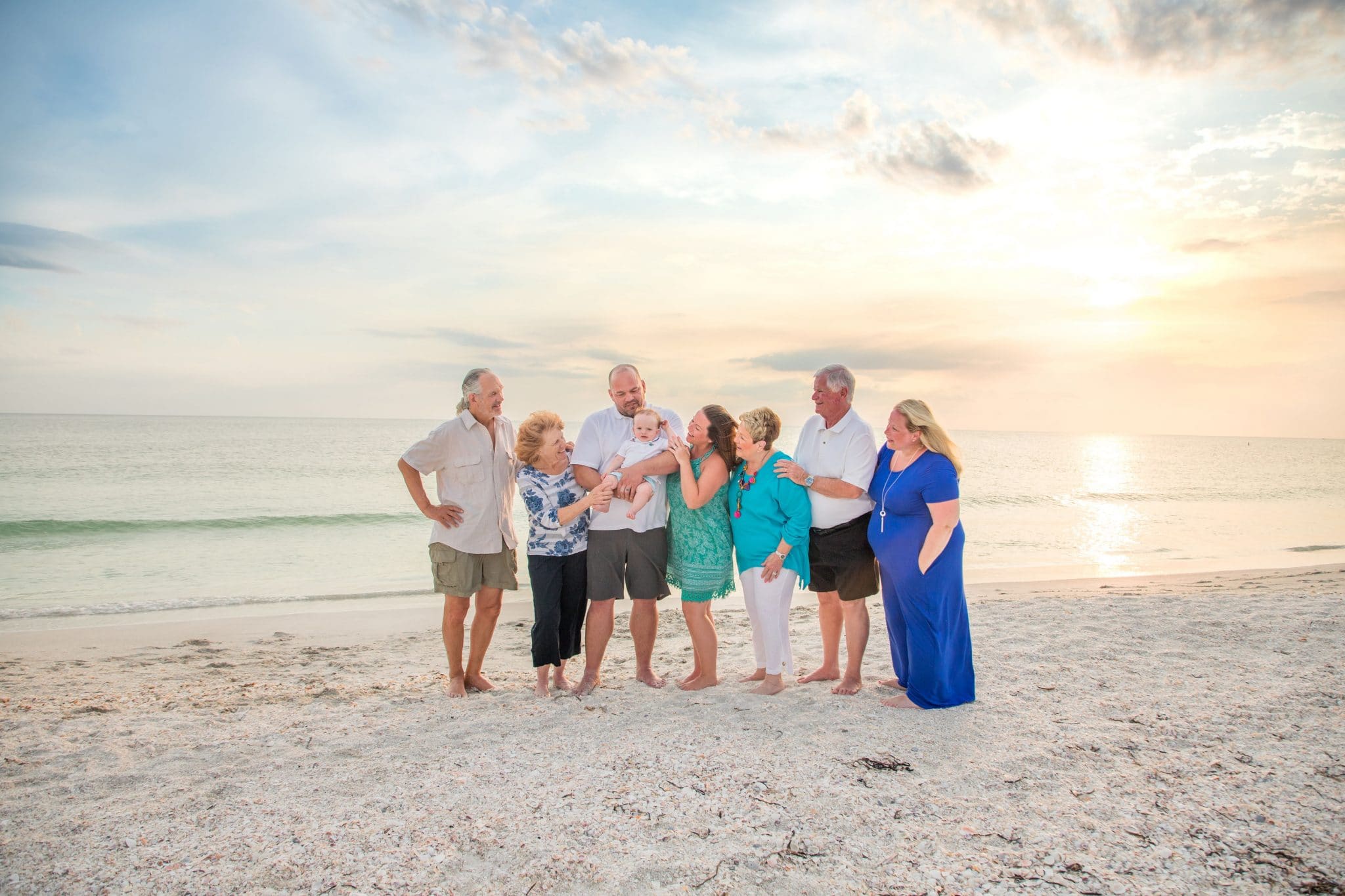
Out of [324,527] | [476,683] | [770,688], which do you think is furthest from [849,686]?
[324,527]

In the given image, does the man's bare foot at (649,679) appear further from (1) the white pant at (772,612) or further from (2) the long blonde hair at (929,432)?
(2) the long blonde hair at (929,432)

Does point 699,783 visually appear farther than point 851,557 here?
No

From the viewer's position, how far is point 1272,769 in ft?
12.1

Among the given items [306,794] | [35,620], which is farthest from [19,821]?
[35,620]

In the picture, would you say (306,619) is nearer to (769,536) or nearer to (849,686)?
(769,536)

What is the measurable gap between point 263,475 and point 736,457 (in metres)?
32.3

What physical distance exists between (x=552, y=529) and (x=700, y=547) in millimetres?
1017

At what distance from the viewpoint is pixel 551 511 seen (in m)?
4.88

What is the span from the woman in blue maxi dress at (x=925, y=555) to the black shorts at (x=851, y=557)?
163 mm

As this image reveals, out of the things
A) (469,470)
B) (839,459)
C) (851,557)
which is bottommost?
(851,557)

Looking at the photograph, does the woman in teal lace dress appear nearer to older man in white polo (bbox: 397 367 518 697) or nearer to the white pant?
the white pant

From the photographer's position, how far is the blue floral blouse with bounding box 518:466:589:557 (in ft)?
16.0

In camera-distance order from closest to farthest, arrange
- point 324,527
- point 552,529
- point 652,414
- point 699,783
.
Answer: point 699,783
point 652,414
point 552,529
point 324,527

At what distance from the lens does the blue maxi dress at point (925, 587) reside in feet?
14.9
